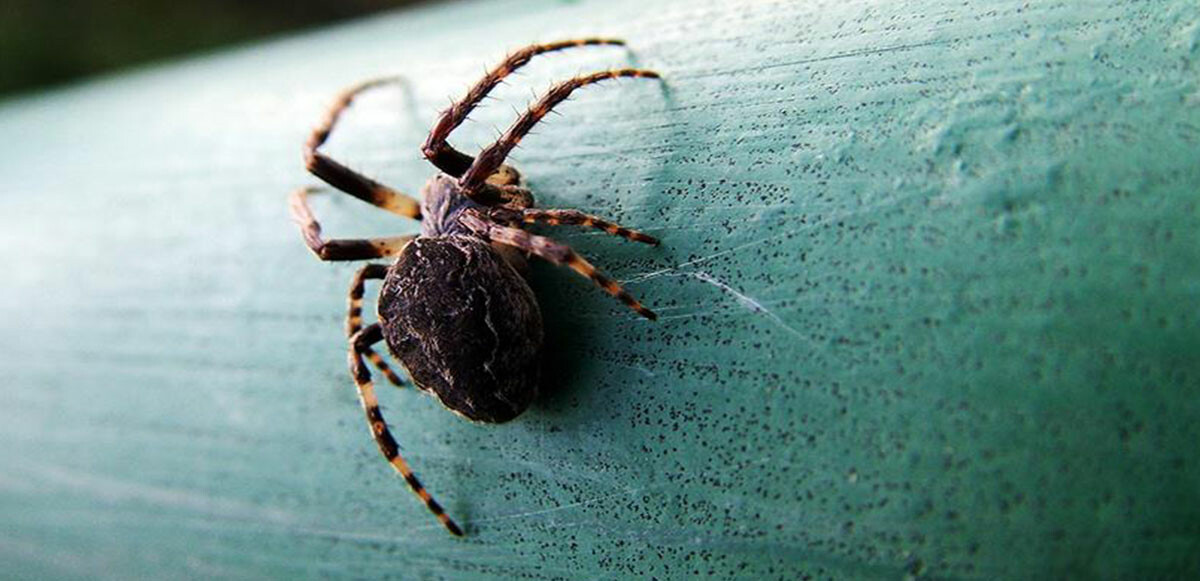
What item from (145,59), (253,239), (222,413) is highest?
(253,239)

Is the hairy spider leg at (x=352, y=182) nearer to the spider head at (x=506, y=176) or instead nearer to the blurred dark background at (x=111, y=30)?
the spider head at (x=506, y=176)

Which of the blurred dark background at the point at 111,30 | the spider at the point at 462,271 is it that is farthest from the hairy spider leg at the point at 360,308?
the blurred dark background at the point at 111,30

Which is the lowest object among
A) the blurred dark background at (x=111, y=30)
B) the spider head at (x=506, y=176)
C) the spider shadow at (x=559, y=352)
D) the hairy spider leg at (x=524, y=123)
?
the blurred dark background at (x=111, y=30)

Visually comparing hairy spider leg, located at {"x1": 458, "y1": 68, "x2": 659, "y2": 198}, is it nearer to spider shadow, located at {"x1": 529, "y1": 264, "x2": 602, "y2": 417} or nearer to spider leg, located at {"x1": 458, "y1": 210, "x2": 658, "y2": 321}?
spider leg, located at {"x1": 458, "y1": 210, "x2": 658, "y2": 321}

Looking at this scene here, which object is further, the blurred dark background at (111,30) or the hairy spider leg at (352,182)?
the blurred dark background at (111,30)

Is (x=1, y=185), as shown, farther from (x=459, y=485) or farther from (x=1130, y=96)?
(x=1130, y=96)

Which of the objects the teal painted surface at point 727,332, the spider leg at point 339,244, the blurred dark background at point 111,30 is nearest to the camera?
the teal painted surface at point 727,332

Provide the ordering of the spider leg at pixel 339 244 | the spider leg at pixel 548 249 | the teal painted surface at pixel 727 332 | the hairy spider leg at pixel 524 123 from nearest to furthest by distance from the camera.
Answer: the teal painted surface at pixel 727 332
the spider leg at pixel 548 249
the hairy spider leg at pixel 524 123
the spider leg at pixel 339 244

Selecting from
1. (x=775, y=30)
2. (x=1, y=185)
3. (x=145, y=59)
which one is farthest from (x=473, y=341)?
(x=145, y=59)
